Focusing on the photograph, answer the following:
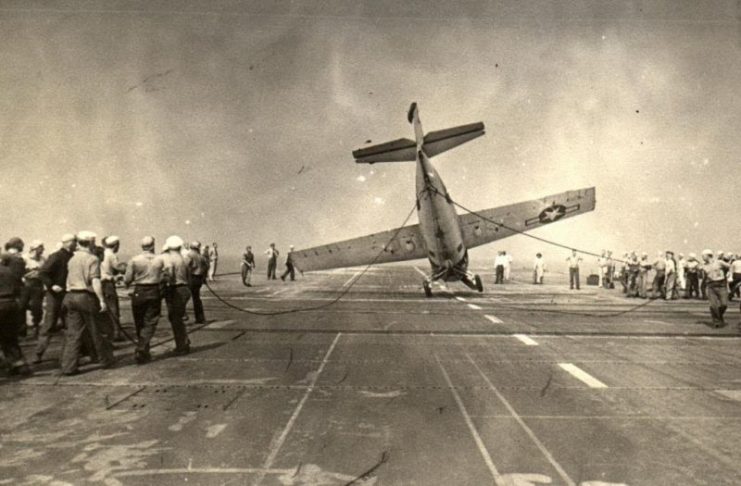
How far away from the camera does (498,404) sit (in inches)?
262

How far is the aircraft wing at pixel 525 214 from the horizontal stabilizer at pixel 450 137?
385 centimetres

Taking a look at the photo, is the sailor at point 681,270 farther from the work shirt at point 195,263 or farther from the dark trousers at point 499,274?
the work shirt at point 195,263

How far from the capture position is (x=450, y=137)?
24203 millimetres

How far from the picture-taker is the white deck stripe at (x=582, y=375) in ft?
25.4

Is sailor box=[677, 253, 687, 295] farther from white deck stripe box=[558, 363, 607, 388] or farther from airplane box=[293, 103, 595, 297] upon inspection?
white deck stripe box=[558, 363, 607, 388]

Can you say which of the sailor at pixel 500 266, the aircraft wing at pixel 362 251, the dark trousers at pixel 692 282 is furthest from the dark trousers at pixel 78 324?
the sailor at pixel 500 266

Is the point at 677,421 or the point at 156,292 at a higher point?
the point at 156,292

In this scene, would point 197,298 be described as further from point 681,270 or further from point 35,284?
point 681,270

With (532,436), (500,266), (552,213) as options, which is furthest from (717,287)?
(500,266)

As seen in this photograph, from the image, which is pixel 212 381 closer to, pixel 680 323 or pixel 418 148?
pixel 680 323

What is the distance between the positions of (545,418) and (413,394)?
5.91 ft

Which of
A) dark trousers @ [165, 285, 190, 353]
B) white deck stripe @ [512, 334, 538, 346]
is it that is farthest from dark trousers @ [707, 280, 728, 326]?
dark trousers @ [165, 285, 190, 353]

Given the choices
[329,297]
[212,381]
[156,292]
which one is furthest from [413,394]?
[329,297]

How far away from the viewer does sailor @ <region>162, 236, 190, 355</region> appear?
9742mm
